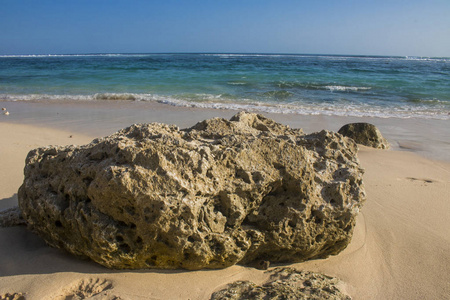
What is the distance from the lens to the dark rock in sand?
18.7 ft

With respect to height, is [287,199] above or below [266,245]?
above

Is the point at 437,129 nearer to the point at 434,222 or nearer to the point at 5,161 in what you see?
the point at 434,222

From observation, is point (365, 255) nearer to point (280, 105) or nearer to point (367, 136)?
point (367, 136)

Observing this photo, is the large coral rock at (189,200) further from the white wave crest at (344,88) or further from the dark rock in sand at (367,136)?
the white wave crest at (344,88)

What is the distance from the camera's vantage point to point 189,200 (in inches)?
80.9

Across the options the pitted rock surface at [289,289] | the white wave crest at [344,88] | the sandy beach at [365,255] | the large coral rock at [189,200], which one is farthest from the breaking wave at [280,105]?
the pitted rock surface at [289,289]

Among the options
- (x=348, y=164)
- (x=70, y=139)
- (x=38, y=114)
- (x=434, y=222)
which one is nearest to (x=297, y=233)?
(x=348, y=164)

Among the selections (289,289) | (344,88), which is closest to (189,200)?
(289,289)

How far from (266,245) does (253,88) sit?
493 inches

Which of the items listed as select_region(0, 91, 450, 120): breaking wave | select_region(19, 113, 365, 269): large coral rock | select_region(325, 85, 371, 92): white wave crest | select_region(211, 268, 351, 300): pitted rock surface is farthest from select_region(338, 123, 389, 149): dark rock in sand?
select_region(325, 85, 371, 92): white wave crest

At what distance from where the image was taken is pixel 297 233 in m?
2.35

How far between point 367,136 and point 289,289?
168 inches

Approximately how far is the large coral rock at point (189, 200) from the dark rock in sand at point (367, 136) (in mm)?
3440

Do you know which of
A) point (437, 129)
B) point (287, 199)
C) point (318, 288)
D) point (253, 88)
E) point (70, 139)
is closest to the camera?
point (318, 288)
